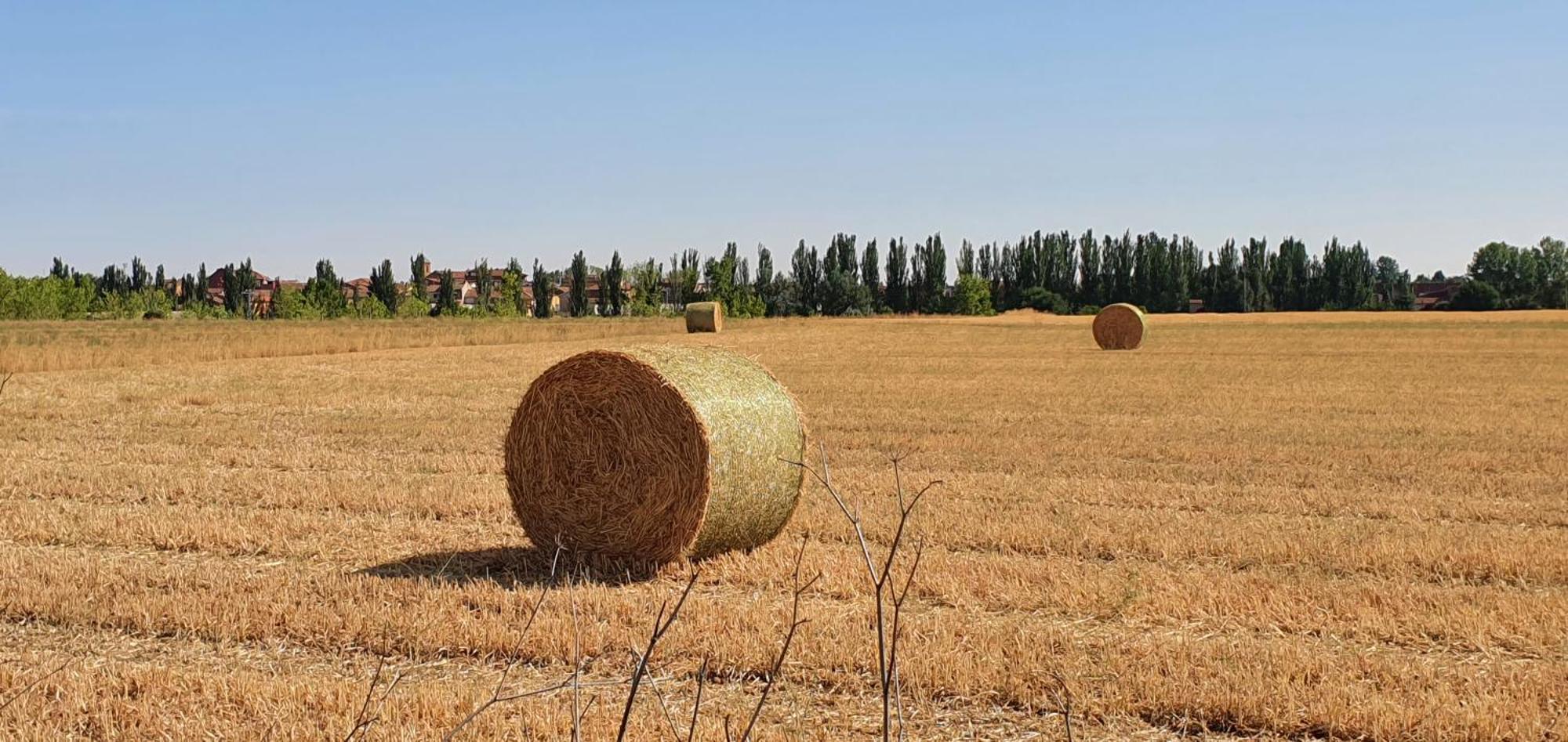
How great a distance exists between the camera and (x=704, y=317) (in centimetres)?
5866

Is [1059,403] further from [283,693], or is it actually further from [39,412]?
[283,693]

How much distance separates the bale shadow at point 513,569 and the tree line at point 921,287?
312 feet

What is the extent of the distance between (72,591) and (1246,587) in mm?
6938

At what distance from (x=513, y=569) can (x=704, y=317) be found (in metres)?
49.4

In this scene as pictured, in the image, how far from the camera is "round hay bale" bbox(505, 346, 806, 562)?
Result: 9172mm

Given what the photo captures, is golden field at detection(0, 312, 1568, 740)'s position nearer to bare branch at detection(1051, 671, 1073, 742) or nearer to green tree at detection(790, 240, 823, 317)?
bare branch at detection(1051, 671, 1073, 742)

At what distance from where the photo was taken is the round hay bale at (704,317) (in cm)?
5862

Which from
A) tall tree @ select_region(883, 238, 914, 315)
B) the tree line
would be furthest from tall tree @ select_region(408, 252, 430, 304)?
tall tree @ select_region(883, 238, 914, 315)

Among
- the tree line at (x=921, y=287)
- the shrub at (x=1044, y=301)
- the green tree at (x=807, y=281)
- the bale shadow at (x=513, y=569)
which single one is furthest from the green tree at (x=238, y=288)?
the bale shadow at (x=513, y=569)

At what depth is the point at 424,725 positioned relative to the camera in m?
5.95

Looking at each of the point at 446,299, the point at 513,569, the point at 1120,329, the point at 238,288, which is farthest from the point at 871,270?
the point at 513,569

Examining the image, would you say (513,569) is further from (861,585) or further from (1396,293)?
(1396,293)

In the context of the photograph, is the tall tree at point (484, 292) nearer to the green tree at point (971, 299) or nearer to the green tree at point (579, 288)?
the green tree at point (579, 288)

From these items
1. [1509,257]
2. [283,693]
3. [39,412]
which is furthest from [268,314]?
[283,693]
